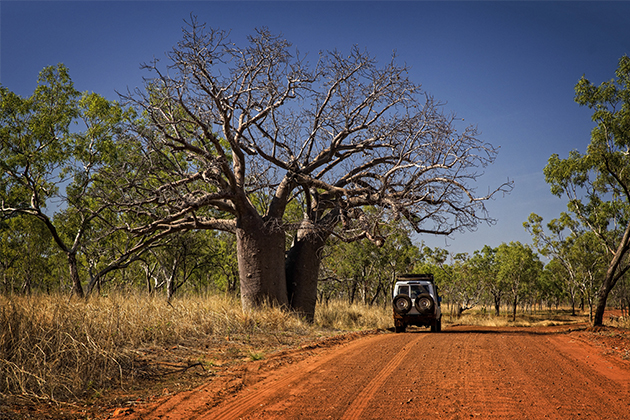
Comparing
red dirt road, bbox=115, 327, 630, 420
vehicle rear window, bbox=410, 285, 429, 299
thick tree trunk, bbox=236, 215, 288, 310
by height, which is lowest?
red dirt road, bbox=115, 327, 630, 420

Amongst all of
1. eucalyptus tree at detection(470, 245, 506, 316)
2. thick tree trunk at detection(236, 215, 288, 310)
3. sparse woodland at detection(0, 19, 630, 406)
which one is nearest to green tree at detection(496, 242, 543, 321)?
eucalyptus tree at detection(470, 245, 506, 316)

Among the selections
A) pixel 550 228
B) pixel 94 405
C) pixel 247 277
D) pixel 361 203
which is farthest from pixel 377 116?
pixel 550 228

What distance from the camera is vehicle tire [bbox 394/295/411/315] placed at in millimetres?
14836

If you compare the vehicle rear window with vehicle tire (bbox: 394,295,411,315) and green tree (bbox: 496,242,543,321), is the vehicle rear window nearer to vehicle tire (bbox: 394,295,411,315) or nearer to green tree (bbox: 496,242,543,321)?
vehicle tire (bbox: 394,295,411,315)

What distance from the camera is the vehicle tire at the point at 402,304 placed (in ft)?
48.7

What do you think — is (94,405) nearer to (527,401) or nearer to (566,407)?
(527,401)

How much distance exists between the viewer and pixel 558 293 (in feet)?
187

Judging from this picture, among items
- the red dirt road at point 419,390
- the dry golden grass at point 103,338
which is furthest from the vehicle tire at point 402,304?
the red dirt road at point 419,390

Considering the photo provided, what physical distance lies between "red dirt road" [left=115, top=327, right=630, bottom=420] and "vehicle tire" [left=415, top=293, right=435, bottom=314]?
652 centimetres

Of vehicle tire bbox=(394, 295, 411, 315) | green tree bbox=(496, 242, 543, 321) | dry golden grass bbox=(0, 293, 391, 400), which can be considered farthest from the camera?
green tree bbox=(496, 242, 543, 321)

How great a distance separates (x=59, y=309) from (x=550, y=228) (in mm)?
36285

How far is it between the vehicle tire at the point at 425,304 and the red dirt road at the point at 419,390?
6.52 metres

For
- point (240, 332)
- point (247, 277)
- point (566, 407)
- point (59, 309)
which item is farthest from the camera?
point (247, 277)

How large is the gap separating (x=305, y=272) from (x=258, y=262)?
2058mm
